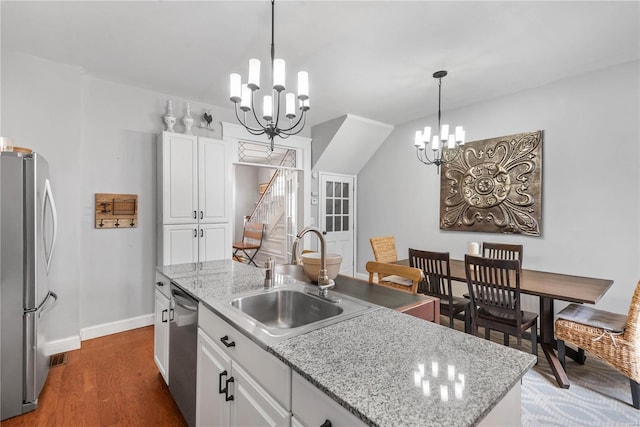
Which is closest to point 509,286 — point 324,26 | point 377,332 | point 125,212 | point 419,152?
point 377,332

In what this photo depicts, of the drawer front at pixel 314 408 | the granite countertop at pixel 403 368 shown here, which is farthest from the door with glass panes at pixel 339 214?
the drawer front at pixel 314 408

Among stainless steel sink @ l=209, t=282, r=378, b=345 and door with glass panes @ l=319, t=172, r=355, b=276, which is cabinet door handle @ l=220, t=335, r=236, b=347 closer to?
stainless steel sink @ l=209, t=282, r=378, b=345

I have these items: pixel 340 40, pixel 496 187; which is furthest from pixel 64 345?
pixel 496 187

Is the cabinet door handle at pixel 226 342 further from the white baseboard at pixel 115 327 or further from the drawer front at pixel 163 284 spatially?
the white baseboard at pixel 115 327

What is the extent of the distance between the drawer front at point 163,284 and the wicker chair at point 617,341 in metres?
2.91

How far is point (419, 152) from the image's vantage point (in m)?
4.60

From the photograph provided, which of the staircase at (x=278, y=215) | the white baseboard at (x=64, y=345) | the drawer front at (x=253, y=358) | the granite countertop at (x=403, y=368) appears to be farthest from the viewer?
the staircase at (x=278, y=215)

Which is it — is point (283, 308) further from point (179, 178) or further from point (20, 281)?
point (179, 178)

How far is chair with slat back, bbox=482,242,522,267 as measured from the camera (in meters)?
3.21

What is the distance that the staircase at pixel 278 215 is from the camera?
5230mm

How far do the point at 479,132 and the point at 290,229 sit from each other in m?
3.29

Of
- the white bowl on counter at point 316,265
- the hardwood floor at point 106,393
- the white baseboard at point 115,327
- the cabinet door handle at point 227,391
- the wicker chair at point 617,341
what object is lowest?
the hardwood floor at point 106,393

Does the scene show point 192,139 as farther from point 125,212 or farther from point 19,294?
point 19,294

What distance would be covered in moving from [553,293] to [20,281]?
3795mm
